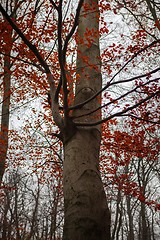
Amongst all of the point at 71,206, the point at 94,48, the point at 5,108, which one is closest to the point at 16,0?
the point at 5,108

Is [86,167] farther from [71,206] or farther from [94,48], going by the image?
[94,48]

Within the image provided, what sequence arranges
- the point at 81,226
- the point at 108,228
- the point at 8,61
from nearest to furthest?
the point at 81,226 → the point at 108,228 → the point at 8,61

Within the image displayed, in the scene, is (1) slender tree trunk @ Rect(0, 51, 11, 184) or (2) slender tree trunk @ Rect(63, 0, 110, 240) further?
(1) slender tree trunk @ Rect(0, 51, 11, 184)

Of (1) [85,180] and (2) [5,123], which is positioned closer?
(1) [85,180]

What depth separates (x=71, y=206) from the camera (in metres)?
1.56

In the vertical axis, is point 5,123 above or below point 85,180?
above

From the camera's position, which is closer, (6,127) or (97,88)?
(97,88)

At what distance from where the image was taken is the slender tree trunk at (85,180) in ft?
4.74

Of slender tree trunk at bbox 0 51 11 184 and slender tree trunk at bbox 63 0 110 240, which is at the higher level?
slender tree trunk at bbox 0 51 11 184

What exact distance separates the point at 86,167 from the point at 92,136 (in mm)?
377

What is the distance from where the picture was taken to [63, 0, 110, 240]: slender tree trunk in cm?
144

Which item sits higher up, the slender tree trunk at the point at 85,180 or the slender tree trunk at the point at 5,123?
the slender tree trunk at the point at 5,123

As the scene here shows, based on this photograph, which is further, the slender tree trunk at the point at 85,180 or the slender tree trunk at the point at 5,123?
the slender tree trunk at the point at 5,123

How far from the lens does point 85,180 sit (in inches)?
65.6
